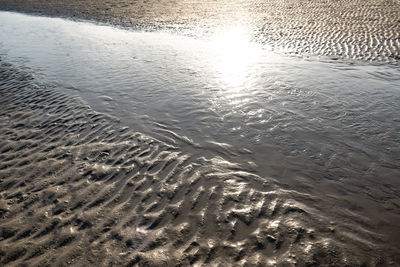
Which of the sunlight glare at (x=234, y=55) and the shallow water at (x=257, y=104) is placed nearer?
the shallow water at (x=257, y=104)

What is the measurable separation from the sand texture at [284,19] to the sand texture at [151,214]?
938cm

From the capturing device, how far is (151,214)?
4.43 meters

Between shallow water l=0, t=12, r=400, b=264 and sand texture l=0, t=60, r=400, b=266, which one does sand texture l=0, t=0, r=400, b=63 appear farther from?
sand texture l=0, t=60, r=400, b=266

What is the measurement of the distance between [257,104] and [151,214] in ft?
15.8

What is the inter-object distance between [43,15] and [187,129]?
24018mm

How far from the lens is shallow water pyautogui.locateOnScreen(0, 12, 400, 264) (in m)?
5.26

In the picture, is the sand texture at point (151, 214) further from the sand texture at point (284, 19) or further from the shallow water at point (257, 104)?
the sand texture at point (284, 19)

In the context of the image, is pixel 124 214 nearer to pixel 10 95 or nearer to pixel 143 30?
pixel 10 95

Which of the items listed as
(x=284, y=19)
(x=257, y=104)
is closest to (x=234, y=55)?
(x=257, y=104)

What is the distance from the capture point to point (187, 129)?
6.80 meters

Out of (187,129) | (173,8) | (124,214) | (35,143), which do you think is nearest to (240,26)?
(173,8)

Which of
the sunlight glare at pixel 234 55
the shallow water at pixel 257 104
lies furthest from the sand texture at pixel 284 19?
the shallow water at pixel 257 104

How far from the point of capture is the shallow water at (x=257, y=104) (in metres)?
5.26

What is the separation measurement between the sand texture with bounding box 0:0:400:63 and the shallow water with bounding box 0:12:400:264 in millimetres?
1790
